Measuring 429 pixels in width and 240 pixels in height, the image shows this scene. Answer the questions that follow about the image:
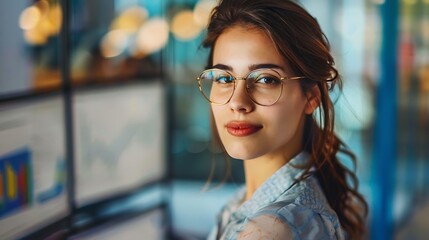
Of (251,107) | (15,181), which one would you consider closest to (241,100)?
(251,107)

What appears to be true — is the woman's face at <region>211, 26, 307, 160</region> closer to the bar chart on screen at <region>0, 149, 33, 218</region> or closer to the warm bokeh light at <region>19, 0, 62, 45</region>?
the bar chart on screen at <region>0, 149, 33, 218</region>

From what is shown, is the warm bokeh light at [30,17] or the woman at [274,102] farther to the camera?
the warm bokeh light at [30,17]

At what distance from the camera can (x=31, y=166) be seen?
8.52 ft

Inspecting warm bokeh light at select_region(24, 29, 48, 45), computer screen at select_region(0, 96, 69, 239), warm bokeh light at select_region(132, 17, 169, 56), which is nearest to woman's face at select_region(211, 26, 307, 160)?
computer screen at select_region(0, 96, 69, 239)

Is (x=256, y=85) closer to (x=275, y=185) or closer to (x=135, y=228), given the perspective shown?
(x=275, y=185)

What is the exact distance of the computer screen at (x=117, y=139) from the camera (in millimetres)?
3156

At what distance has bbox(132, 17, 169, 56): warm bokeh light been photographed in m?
3.97

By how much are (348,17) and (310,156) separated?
→ 3.54 metres

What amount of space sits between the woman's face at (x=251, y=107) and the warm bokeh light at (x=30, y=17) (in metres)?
1.81

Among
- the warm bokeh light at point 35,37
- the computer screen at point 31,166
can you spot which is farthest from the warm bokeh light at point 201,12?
the computer screen at point 31,166

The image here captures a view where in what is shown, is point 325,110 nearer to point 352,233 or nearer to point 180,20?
point 352,233

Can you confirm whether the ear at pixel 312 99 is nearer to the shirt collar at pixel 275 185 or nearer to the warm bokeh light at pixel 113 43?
the shirt collar at pixel 275 185

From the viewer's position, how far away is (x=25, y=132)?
2.52m

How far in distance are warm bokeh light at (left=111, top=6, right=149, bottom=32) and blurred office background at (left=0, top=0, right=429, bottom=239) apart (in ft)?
0.04
